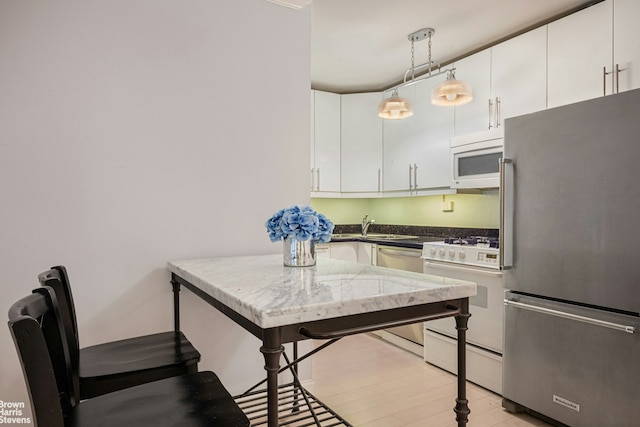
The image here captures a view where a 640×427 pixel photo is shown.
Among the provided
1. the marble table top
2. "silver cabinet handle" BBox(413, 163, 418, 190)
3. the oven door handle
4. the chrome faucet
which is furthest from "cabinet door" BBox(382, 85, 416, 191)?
the marble table top

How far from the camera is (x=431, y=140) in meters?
3.46

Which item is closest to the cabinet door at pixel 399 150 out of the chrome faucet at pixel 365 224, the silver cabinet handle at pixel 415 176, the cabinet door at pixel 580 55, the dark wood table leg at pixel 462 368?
the silver cabinet handle at pixel 415 176

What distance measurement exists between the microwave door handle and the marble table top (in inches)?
39.8

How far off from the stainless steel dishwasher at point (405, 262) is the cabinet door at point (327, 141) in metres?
0.92

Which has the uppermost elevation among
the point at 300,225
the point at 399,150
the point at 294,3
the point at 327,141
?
the point at 294,3

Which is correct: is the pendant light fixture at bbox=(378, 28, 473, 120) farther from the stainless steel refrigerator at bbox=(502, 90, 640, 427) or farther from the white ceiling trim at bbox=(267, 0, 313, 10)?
the white ceiling trim at bbox=(267, 0, 313, 10)

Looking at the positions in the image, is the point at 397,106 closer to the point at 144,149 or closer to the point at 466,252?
the point at 466,252

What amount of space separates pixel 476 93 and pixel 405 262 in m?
1.43

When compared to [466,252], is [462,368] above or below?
Answer: below

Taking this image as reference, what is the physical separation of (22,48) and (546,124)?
251 centimetres

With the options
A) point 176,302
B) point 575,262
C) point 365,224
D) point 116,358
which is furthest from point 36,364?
point 365,224

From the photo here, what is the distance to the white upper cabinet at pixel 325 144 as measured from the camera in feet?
13.1

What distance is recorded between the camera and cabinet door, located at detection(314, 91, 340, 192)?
13.1ft

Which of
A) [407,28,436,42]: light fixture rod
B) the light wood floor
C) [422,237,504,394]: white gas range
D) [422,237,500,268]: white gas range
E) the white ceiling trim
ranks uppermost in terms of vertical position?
[407,28,436,42]: light fixture rod
